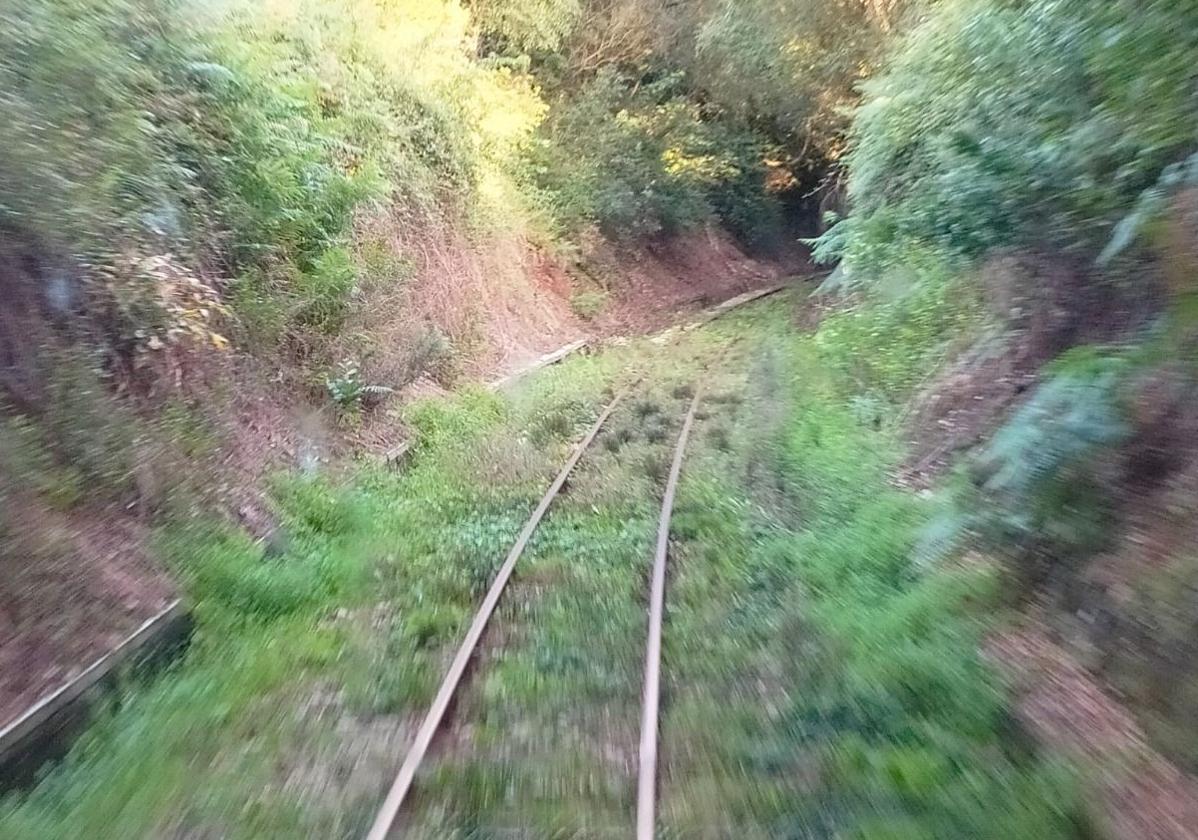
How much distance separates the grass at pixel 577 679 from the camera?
16.3ft

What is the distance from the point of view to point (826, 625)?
275 inches

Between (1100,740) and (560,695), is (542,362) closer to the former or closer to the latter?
(560,695)

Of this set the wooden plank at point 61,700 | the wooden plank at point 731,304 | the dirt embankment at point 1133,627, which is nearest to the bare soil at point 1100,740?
the dirt embankment at point 1133,627

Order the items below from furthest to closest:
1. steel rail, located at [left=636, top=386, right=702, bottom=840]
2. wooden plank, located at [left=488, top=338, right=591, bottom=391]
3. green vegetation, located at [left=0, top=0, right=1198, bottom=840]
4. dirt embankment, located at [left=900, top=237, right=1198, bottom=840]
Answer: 1. wooden plank, located at [left=488, top=338, right=591, bottom=391]
2. green vegetation, located at [left=0, top=0, right=1198, bottom=840]
3. steel rail, located at [left=636, top=386, right=702, bottom=840]
4. dirt embankment, located at [left=900, top=237, right=1198, bottom=840]

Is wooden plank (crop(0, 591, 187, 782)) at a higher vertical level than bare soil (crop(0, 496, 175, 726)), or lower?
lower

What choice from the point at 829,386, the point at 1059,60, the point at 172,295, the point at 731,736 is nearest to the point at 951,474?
the point at 1059,60

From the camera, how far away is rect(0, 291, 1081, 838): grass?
4965 mm

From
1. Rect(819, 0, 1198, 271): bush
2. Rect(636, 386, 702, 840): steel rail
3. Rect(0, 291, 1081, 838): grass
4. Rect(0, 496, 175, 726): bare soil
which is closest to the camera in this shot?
Rect(636, 386, 702, 840): steel rail

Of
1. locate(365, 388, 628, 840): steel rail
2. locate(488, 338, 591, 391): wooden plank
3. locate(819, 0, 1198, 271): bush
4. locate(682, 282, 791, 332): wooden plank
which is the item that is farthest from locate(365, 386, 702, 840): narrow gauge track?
locate(682, 282, 791, 332): wooden plank

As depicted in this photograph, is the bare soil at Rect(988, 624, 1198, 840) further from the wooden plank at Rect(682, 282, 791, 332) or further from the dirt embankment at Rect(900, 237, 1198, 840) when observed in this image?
the wooden plank at Rect(682, 282, 791, 332)

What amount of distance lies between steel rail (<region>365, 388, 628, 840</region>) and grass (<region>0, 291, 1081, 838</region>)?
99 millimetres

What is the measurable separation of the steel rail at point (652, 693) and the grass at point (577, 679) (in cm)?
9

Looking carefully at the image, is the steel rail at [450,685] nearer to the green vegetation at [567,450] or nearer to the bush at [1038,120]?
the green vegetation at [567,450]

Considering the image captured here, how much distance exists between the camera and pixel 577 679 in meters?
6.36
